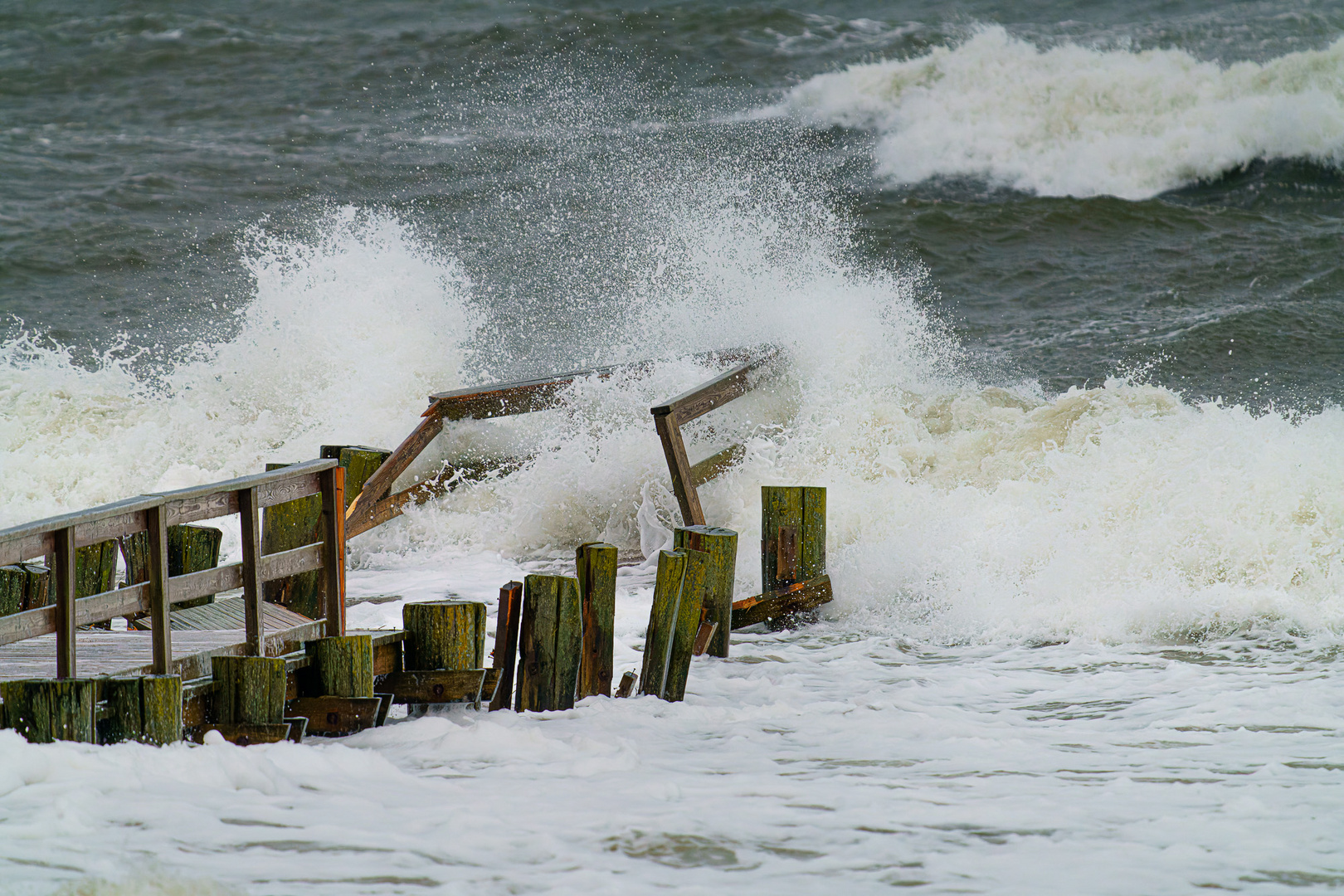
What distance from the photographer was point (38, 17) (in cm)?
2427

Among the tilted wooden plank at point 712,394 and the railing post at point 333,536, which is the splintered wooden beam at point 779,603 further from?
the railing post at point 333,536

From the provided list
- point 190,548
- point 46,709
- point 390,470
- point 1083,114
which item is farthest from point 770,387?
point 1083,114

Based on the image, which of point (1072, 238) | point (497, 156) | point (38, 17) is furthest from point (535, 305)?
point (38, 17)

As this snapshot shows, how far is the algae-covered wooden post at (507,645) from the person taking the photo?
189 inches

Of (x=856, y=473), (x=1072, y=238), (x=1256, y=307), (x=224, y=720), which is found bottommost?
(x=224, y=720)

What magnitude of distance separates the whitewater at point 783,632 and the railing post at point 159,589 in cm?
50

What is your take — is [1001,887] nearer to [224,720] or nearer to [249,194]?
[224,720]

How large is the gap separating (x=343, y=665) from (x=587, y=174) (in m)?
15.5

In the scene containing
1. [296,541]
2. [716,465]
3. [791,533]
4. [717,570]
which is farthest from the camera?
[716,465]

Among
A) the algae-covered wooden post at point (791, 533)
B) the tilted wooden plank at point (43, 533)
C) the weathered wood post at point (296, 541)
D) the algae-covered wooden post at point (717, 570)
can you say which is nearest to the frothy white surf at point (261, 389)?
the weathered wood post at point (296, 541)

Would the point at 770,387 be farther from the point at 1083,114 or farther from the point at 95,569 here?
the point at 1083,114

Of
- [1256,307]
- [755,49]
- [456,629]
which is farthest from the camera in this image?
[755,49]

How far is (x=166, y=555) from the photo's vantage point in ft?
12.9

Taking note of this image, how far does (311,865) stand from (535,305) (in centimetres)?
1192
